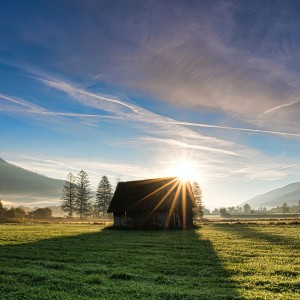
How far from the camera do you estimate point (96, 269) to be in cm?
1489

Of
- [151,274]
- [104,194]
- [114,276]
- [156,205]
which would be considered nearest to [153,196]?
[156,205]

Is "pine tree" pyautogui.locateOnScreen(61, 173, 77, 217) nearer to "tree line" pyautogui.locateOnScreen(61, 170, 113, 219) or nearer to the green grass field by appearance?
"tree line" pyautogui.locateOnScreen(61, 170, 113, 219)

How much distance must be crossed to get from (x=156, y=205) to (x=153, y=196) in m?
2.30

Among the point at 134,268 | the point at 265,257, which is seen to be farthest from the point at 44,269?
the point at 265,257

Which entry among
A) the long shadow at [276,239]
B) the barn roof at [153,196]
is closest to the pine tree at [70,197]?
the barn roof at [153,196]

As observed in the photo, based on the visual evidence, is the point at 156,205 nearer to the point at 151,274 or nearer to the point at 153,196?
the point at 153,196

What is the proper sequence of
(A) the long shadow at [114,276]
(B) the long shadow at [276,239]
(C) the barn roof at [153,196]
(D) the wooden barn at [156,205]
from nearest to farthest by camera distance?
(A) the long shadow at [114,276] → (B) the long shadow at [276,239] → (D) the wooden barn at [156,205] → (C) the barn roof at [153,196]

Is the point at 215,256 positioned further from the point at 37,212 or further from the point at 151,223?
the point at 37,212

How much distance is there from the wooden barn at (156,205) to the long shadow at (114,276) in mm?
29447

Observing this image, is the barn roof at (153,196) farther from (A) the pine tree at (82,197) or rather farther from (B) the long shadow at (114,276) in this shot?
(A) the pine tree at (82,197)

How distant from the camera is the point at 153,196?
52.4m

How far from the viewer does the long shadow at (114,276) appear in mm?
10812

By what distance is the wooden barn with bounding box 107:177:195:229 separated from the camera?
49906 mm

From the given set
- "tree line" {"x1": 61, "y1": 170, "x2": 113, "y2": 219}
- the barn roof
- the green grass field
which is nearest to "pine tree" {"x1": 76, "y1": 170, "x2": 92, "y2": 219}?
"tree line" {"x1": 61, "y1": 170, "x2": 113, "y2": 219}
